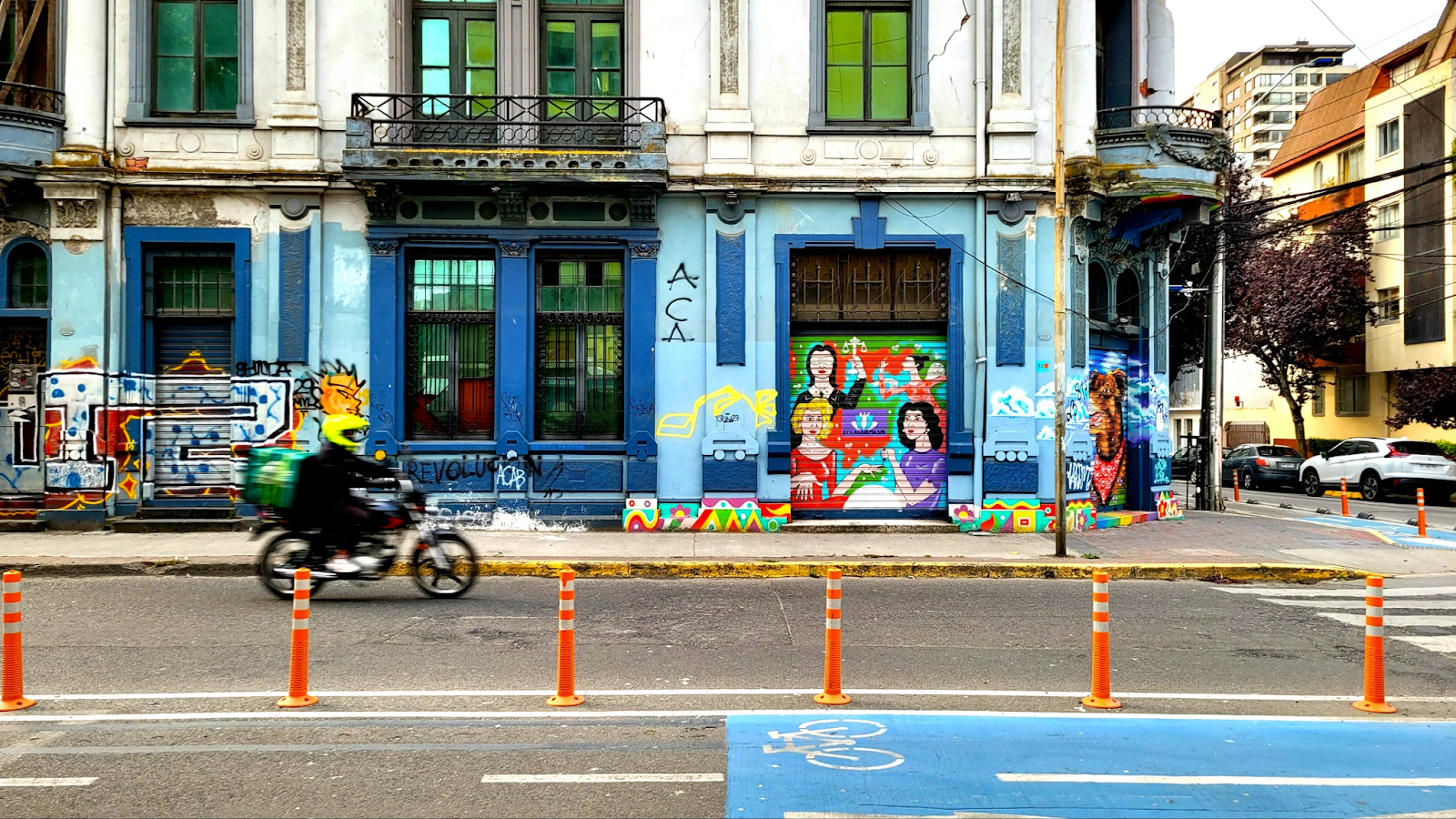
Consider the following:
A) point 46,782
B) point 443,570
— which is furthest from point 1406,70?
point 46,782

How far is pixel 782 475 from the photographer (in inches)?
639

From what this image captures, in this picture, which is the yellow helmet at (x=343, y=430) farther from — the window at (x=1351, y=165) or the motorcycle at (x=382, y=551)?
the window at (x=1351, y=165)

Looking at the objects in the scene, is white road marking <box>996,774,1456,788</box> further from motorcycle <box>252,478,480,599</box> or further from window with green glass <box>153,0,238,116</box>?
window with green glass <box>153,0,238,116</box>

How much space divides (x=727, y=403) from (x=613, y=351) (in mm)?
1916

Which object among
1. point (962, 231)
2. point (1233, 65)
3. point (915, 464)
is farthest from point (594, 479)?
point (1233, 65)

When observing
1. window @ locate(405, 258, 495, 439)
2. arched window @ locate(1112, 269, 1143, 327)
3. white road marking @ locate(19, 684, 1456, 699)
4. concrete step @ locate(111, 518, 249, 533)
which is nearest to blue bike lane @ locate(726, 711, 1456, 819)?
white road marking @ locate(19, 684, 1456, 699)

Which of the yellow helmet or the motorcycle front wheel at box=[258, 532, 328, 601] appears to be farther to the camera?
the motorcycle front wheel at box=[258, 532, 328, 601]

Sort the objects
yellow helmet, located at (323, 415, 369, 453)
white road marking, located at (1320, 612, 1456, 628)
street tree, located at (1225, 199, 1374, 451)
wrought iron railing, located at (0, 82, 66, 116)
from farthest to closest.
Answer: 1. street tree, located at (1225, 199, 1374, 451)
2. wrought iron railing, located at (0, 82, 66, 116)
3. yellow helmet, located at (323, 415, 369, 453)
4. white road marking, located at (1320, 612, 1456, 628)

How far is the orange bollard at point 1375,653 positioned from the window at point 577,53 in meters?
12.6

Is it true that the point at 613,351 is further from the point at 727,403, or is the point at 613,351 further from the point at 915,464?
the point at 915,464

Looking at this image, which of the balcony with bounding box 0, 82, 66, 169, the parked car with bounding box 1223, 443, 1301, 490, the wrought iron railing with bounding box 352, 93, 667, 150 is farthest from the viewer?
the parked car with bounding box 1223, 443, 1301, 490

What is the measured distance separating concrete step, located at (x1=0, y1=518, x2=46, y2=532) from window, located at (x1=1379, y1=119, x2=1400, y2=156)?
4056 centimetres

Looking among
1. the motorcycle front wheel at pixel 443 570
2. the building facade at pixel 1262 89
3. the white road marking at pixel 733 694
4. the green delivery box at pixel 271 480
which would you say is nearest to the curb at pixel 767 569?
the motorcycle front wheel at pixel 443 570

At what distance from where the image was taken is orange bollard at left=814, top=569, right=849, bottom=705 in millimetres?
6949
